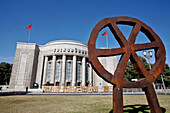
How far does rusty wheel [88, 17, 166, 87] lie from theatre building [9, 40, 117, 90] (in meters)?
38.8

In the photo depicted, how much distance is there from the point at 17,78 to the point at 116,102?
152ft

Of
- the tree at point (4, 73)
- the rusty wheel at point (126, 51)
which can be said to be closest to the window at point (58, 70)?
the tree at point (4, 73)

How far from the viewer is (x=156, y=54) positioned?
693 cm

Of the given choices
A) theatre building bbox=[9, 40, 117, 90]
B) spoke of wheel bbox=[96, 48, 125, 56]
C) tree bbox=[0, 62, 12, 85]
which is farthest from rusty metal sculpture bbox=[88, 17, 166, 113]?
tree bbox=[0, 62, 12, 85]

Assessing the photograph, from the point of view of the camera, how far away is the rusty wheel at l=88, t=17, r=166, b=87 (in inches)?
221

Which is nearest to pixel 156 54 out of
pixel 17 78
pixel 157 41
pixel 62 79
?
pixel 157 41

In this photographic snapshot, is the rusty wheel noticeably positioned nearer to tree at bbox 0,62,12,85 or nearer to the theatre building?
the theatre building

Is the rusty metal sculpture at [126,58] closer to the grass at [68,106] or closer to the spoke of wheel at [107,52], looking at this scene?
the spoke of wheel at [107,52]

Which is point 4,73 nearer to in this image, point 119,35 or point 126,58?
point 119,35

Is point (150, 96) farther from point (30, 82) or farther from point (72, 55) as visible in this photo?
point (30, 82)

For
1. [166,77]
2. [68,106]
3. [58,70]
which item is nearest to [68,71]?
[58,70]

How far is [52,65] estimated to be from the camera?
151ft

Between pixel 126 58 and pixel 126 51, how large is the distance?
15.3 inches

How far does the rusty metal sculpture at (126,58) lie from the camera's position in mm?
5539
